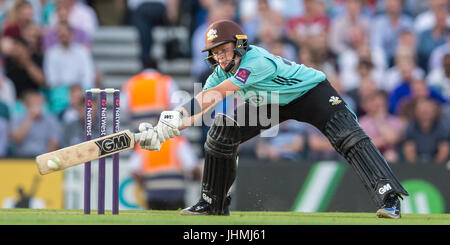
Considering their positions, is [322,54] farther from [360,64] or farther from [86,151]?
[86,151]

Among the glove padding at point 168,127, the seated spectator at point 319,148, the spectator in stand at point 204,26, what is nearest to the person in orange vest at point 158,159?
the seated spectator at point 319,148

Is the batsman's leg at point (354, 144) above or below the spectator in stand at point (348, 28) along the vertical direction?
below

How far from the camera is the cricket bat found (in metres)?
6.70

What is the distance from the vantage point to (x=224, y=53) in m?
7.28

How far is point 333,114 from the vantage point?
7352 millimetres

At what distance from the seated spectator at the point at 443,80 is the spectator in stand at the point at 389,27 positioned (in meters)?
0.78

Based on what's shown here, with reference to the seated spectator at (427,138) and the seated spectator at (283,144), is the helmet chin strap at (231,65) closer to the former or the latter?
the seated spectator at (283,144)

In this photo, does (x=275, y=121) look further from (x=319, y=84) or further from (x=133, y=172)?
(x=133, y=172)

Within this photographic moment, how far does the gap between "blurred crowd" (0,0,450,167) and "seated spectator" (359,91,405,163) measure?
13 mm

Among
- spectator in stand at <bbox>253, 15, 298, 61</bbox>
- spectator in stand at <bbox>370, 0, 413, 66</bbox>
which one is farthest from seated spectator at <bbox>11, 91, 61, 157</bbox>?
spectator in stand at <bbox>370, 0, 413, 66</bbox>

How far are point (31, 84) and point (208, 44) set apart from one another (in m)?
5.38

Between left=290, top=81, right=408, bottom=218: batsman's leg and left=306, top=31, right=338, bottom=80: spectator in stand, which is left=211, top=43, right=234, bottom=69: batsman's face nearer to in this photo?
left=290, top=81, right=408, bottom=218: batsman's leg

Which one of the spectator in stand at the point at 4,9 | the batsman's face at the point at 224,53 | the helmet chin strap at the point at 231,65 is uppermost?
the spectator in stand at the point at 4,9

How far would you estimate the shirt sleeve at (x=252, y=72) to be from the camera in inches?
276
